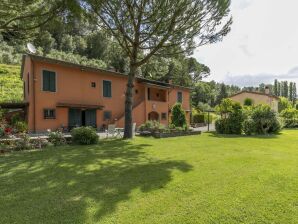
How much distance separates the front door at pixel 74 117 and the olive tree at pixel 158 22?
23.8 ft

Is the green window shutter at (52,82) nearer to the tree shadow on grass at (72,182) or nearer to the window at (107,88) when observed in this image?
the window at (107,88)

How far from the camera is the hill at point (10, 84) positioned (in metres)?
31.5

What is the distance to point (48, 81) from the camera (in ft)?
65.6

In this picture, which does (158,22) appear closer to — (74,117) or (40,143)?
(40,143)

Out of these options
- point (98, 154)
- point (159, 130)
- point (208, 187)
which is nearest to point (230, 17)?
point (159, 130)

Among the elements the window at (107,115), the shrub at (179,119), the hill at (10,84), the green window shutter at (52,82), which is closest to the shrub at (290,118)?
the shrub at (179,119)

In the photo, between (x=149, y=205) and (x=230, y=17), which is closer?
(x=149, y=205)

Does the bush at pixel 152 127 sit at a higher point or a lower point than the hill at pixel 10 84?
lower

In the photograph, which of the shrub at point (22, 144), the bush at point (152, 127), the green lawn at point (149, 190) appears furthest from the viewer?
the bush at point (152, 127)

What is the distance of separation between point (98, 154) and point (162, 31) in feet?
28.4

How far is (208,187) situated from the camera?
222 inches

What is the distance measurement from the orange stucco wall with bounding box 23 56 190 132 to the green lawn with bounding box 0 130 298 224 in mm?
11490

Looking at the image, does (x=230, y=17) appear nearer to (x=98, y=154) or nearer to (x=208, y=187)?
(x=98, y=154)

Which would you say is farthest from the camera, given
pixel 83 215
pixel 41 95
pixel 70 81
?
pixel 70 81
